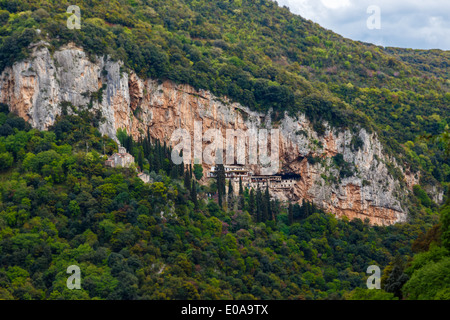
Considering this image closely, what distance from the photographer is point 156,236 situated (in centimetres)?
5453

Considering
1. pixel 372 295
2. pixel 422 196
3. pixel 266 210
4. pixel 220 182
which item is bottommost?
pixel 372 295

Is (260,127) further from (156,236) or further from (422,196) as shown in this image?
(156,236)

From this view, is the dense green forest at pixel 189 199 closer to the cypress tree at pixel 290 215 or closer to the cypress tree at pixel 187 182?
the cypress tree at pixel 187 182

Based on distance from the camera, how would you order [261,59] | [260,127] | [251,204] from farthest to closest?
Result: [261,59] < [260,127] < [251,204]

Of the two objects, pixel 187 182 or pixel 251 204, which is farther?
pixel 251 204

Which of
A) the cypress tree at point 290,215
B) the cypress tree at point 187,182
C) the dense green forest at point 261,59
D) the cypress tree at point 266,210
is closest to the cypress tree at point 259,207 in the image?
the cypress tree at point 266,210

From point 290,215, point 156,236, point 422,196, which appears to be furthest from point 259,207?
point 422,196

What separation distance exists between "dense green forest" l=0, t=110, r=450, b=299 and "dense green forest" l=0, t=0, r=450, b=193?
9385 mm

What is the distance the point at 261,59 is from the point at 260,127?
15.3m

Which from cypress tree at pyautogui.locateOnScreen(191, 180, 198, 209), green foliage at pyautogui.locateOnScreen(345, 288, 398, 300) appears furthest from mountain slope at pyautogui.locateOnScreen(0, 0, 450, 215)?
green foliage at pyautogui.locateOnScreen(345, 288, 398, 300)

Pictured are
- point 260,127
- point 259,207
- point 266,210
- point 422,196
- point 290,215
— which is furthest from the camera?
point 422,196

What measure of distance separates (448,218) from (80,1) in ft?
176
